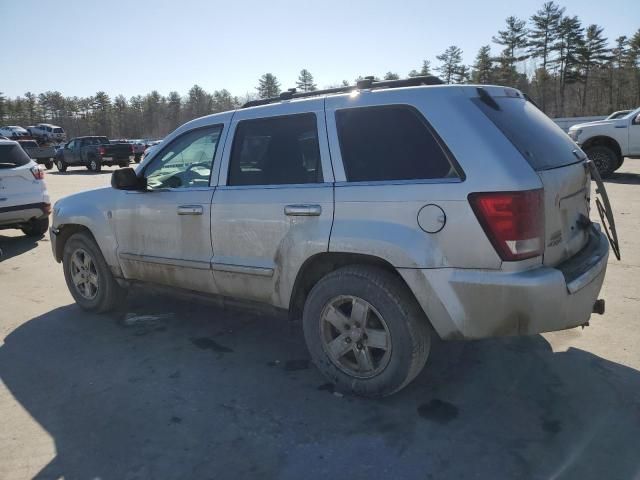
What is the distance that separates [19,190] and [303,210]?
6882mm

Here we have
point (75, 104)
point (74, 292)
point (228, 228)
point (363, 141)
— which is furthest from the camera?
point (75, 104)

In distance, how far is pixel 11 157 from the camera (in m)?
8.37

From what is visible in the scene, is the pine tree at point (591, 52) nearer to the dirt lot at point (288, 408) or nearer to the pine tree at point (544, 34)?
the pine tree at point (544, 34)

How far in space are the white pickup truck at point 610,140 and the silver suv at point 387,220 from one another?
11.5 meters

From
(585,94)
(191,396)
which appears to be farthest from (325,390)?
(585,94)

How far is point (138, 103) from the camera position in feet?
360

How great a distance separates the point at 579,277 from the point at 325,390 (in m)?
1.72

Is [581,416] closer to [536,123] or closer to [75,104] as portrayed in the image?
[536,123]

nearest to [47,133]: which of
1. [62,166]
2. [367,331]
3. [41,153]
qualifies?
[41,153]

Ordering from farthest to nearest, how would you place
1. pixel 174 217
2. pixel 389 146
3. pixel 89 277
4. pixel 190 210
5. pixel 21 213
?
pixel 21 213 < pixel 89 277 < pixel 174 217 < pixel 190 210 < pixel 389 146

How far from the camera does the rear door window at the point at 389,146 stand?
2900 millimetres

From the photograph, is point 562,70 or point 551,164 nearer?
point 551,164

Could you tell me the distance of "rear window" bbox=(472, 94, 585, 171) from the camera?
9.52ft

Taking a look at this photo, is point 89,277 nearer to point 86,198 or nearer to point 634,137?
point 86,198
